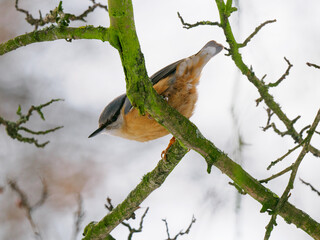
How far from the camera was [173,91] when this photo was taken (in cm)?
378

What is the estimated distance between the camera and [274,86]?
361 centimetres

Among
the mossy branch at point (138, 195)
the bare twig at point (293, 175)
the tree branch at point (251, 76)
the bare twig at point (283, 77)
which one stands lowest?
the mossy branch at point (138, 195)

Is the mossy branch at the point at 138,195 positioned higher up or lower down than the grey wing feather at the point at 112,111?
lower down

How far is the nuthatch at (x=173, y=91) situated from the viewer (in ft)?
12.4

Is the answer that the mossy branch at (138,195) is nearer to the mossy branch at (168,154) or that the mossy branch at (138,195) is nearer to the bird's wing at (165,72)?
the mossy branch at (168,154)

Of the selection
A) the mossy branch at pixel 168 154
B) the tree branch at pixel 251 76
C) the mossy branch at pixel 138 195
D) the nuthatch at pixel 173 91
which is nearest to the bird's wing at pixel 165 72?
the nuthatch at pixel 173 91

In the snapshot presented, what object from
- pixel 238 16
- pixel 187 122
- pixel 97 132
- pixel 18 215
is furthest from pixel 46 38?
pixel 18 215

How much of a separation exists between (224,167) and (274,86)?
1.07 metres

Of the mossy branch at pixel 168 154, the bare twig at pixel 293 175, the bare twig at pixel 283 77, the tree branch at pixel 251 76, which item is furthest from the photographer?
the bare twig at pixel 283 77

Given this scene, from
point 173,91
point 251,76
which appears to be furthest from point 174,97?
point 251,76

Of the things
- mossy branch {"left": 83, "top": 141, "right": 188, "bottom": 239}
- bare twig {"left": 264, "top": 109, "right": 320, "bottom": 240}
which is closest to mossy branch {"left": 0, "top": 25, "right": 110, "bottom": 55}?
mossy branch {"left": 83, "top": 141, "right": 188, "bottom": 239}

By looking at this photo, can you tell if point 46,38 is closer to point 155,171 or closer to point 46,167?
point 155,171

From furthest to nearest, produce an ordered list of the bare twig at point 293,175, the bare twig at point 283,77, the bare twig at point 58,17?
1. the bare twig at point 283,77
2. the bare twig at point 58,17
3. the bare twig at point 293,175

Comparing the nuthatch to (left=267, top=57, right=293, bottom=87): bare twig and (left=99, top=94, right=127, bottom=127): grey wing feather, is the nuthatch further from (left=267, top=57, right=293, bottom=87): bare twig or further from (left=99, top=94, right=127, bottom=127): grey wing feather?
(left=267, top=57, right=293, bottom=87): bare twig
